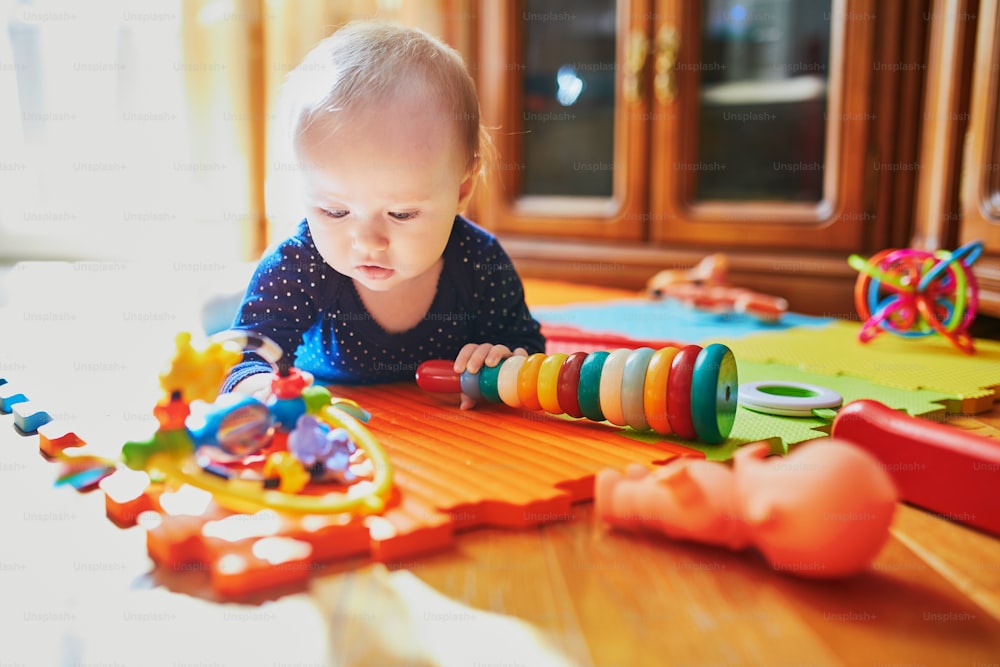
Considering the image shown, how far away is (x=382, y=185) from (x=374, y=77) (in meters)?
0.12

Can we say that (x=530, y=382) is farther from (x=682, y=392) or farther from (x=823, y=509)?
(x=823, y=509)

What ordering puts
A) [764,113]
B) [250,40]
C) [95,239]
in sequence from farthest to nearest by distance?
[95,239] < [250,40] < [764,113]

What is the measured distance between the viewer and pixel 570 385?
93 cm

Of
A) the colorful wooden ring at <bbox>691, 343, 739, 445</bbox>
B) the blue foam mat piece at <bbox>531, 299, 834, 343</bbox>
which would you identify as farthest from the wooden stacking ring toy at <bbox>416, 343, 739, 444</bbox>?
the blue foam mat piece at <bbox>531, 299, 834, 343</bbox>

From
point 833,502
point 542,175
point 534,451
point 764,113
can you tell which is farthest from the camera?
point 542,175

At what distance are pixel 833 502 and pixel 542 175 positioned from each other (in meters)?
1.81

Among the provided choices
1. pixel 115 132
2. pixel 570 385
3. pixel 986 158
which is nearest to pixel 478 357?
pixel 570 385

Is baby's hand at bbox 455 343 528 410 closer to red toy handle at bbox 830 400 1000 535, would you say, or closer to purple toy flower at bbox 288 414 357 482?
purple toy flower at bbox 288 414 357 482

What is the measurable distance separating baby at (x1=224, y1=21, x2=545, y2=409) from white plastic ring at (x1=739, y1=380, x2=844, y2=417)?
270 mm

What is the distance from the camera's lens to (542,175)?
230 centimetres

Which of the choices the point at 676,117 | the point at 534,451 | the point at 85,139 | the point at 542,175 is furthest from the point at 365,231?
the point at 85,139

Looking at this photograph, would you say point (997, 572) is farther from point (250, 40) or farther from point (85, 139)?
point (85, 139)

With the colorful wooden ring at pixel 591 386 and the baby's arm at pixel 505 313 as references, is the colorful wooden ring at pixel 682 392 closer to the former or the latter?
the colorful wooden ring at pixel 591 386

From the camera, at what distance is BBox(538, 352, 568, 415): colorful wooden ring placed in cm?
94
